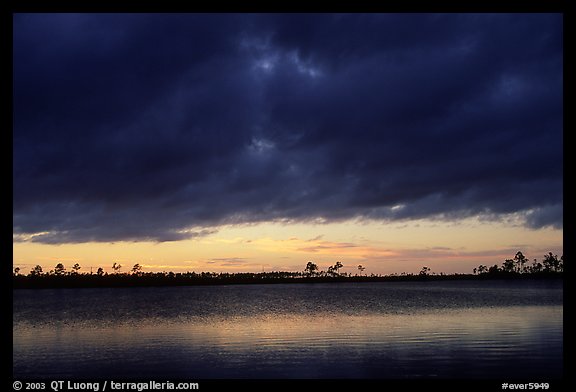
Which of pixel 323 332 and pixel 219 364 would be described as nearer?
pixel 219 364

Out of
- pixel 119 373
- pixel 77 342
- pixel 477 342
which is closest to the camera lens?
pixel 119 373

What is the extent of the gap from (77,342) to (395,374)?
29.5m

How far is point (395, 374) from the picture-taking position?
26.5m
